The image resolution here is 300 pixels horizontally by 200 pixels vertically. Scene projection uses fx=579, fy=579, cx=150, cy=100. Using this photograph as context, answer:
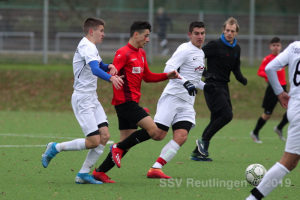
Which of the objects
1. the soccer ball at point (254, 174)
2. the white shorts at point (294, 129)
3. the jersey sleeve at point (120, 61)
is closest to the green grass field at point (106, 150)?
the soccer ball at point (254, 174)

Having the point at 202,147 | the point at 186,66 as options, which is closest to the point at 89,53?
the point at 186,66

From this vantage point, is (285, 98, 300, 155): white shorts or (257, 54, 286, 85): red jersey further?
(257, 54, 286, 85): red jersey

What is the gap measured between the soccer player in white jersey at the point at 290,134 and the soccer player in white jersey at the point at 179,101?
226cm

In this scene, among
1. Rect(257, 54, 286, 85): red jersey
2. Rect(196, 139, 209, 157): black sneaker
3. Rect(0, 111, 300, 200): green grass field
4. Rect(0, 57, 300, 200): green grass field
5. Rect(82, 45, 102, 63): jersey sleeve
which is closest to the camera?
Rect(0, 111, 300, 200): green grass field

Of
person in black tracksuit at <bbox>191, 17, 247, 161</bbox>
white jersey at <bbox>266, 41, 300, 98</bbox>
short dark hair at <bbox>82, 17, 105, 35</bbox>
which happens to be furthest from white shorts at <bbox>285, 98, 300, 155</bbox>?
person in black tracksuit at <bbox>191, 17, 247, 161</bbox>

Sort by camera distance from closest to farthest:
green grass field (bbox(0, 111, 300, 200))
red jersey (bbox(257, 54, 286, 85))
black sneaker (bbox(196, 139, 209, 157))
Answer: green grass field (bbox(0, 111, 300, 200)) < black sneaker (bbox(196, 139, 209, 157)) < red jersey (bbox(257, 54, 286, 85))

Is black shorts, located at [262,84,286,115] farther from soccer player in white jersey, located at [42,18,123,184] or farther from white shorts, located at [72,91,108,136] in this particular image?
white shorts, located at [72,91,108,136]

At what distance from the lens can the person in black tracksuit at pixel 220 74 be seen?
1004 centimetres

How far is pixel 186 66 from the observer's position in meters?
8.70

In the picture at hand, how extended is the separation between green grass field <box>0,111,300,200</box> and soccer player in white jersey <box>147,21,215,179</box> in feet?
1.26

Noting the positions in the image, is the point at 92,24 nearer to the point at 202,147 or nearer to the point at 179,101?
the point at 179,101

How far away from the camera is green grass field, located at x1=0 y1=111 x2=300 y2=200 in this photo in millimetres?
6805

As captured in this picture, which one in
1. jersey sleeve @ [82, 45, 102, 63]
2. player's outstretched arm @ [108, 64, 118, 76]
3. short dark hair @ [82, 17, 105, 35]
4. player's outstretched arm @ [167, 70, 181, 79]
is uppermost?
short dark hair @ [82, 17, 105, 35]

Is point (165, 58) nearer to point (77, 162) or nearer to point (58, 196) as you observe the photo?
point (77, 162)
